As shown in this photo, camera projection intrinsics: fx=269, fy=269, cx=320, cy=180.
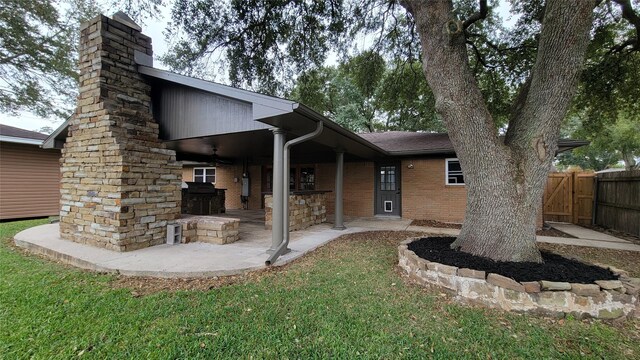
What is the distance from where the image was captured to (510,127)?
3916 mm

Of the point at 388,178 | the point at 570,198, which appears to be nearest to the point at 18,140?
the point at 388,178

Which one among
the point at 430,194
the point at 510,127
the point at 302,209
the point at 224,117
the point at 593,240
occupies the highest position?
the point at 224,117

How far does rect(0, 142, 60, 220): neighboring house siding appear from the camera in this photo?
28.9ft

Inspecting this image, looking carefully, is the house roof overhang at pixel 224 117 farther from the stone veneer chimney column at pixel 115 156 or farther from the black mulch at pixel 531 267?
the black mulch at pixel 531 267

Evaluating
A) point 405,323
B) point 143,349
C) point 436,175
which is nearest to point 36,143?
point 143,349

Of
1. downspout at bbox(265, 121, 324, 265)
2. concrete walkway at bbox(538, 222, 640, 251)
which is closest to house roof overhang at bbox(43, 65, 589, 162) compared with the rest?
downspout at bbox(265, 121, 324, 265)

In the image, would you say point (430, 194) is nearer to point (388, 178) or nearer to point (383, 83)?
point (388, 178)

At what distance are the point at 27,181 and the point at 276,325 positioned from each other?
11.9 meters

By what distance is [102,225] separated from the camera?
4781mm

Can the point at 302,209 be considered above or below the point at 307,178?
below

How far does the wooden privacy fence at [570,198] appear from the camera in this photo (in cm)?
919

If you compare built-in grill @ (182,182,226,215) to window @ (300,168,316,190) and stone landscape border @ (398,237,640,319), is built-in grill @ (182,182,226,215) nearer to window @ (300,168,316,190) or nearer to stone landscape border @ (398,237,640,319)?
window @ (300,168,316,190)

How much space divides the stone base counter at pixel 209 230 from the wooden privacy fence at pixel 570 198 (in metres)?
9.97

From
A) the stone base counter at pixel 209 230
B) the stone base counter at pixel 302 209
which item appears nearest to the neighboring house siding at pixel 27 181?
the stone base counter at pixel 209 230
